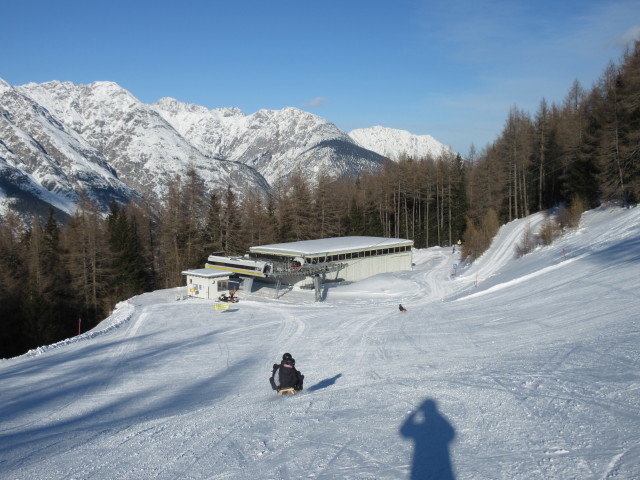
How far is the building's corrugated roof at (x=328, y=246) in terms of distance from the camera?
1352 inches

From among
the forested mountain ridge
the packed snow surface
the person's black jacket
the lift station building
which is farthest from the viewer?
the forested mountain ridge

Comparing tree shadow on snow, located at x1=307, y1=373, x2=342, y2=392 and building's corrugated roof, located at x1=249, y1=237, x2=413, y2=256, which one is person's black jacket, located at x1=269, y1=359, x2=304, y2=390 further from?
building's corrugated roof, located at x1=249, y1=237, x2=413, y2=256

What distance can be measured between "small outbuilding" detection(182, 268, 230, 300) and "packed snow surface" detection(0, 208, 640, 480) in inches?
264

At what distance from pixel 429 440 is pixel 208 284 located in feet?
81.4

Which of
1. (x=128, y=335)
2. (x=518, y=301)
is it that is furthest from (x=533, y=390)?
(x=128, y=335)

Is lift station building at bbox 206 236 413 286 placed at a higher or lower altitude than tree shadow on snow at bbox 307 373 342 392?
higher

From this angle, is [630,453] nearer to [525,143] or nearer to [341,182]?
[525,143]

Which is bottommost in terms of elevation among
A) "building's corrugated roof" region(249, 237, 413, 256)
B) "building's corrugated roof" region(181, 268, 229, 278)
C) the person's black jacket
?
the person's black jacket

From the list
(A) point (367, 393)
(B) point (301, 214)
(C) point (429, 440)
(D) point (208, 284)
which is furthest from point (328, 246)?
(C) point (429, 440)

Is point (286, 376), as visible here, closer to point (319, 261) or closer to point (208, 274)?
point (208, 274)

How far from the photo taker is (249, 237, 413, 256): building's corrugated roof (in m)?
34.3

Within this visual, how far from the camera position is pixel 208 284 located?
29.9 metres

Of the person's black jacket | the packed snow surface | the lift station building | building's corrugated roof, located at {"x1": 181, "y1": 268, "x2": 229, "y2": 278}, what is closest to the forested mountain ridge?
the lift station building

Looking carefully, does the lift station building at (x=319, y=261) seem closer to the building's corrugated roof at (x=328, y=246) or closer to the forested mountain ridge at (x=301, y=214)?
the building's corrugated roof at (x=328, y=246)
